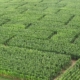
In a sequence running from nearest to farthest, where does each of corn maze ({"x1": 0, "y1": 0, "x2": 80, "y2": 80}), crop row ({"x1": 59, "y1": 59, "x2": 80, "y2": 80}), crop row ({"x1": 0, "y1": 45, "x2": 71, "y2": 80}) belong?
crop row ({"x1": 59, "y1": 59, "x2": 80, "y2": 80})
crop row ({"x1": 0, "y1": 45, "x2": 71, "y2": 80})
corn maze ({"x1": 0, "y1": 0, "x2": 80, "y2": 80})

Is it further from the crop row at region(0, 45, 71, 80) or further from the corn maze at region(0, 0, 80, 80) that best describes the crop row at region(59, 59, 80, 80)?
the crop row at region(0, 45, 71, 80)

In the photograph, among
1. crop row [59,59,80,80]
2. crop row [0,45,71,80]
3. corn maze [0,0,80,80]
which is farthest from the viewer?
corn maze [0,0,80,80]

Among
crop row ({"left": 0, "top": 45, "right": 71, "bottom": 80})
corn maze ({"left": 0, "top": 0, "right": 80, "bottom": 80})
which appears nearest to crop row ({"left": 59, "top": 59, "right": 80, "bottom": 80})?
corn maze ({"left": 0, "top": 0, "right": 80, "bottom": 80})

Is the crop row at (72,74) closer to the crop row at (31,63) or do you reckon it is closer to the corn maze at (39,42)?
the corn maze at (39,42)

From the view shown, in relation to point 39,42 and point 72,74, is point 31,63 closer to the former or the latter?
point 72,74

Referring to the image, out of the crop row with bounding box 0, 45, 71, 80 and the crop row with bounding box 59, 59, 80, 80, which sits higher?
the crop row with bounding box 59, 59, 80, 80

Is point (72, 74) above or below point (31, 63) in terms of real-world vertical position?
above

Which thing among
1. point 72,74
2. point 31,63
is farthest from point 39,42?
point 72,74

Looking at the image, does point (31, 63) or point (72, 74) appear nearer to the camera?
point (72, 74)
